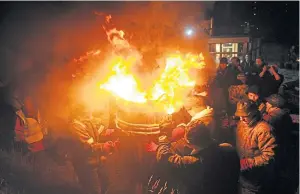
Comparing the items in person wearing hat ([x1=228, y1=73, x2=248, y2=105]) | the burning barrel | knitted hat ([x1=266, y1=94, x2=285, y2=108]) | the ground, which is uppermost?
knitted hat ([x1=266, y1=94, x2=285, y2=108])

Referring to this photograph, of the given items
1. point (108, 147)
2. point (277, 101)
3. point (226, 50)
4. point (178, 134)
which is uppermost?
point (226, 50)

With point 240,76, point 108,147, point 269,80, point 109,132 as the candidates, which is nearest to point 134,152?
point 108,147

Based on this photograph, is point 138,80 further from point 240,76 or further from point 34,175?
point 34,175

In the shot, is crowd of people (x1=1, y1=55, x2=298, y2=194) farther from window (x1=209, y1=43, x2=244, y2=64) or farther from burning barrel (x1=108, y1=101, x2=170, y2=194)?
window (x1=209, y1=43, x2=244, y2=64)

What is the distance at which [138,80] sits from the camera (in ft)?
23.2

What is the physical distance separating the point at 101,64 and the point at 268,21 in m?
17.8

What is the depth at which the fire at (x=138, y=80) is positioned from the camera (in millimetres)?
5883

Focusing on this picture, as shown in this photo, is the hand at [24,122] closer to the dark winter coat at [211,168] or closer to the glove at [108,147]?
the glove at [108,147]

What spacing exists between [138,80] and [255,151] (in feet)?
12.1

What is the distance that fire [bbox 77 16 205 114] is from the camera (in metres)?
5.88

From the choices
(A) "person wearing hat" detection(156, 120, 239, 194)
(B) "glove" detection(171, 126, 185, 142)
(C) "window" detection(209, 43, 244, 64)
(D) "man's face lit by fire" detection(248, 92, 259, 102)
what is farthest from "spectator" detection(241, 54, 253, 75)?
(A) "person wearing hat" detection(156, 120, 239, 194)

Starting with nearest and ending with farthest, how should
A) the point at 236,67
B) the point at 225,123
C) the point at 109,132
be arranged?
the point at 109,132 < the point at 225,123 < the point at 236,67

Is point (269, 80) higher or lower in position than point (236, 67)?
lower

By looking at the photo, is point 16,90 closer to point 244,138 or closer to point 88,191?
point 88,191
